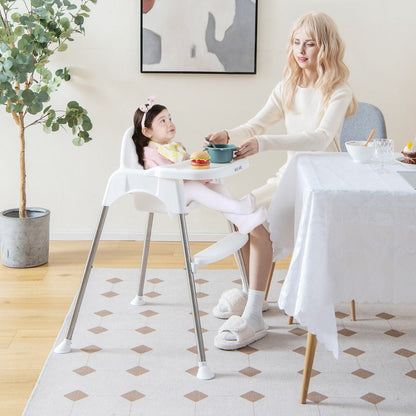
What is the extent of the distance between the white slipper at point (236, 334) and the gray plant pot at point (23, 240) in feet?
4.20

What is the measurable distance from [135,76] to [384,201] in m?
2.17

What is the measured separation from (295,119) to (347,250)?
1.03 meters

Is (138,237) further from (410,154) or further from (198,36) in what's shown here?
(410,154)

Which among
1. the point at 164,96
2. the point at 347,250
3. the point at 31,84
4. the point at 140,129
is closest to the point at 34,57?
the point at 31,84

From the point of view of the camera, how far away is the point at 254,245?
9.00 feet

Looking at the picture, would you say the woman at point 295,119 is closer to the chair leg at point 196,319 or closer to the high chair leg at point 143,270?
the chair leg at point 196,319

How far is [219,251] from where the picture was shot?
2506mm

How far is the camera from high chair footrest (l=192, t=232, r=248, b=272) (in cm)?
243

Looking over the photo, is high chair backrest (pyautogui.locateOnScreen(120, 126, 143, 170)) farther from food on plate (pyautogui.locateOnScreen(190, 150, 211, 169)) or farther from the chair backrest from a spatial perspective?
the chair backrest

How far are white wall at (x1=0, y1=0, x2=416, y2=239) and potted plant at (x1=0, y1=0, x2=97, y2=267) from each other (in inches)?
7.6

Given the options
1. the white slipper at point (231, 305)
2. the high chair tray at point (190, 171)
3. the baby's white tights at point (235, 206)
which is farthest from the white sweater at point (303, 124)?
the white slipper at point (231, 305)

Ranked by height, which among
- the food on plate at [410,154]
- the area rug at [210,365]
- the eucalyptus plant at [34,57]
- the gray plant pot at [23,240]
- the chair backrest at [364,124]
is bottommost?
the area rug at [210,365]

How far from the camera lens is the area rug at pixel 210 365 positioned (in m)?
2.26

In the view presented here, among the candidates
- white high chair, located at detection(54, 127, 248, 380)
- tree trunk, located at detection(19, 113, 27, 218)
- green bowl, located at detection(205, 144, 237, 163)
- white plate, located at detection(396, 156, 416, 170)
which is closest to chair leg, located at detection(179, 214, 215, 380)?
white high chair, located at detection(54, 127, 248, 380)
